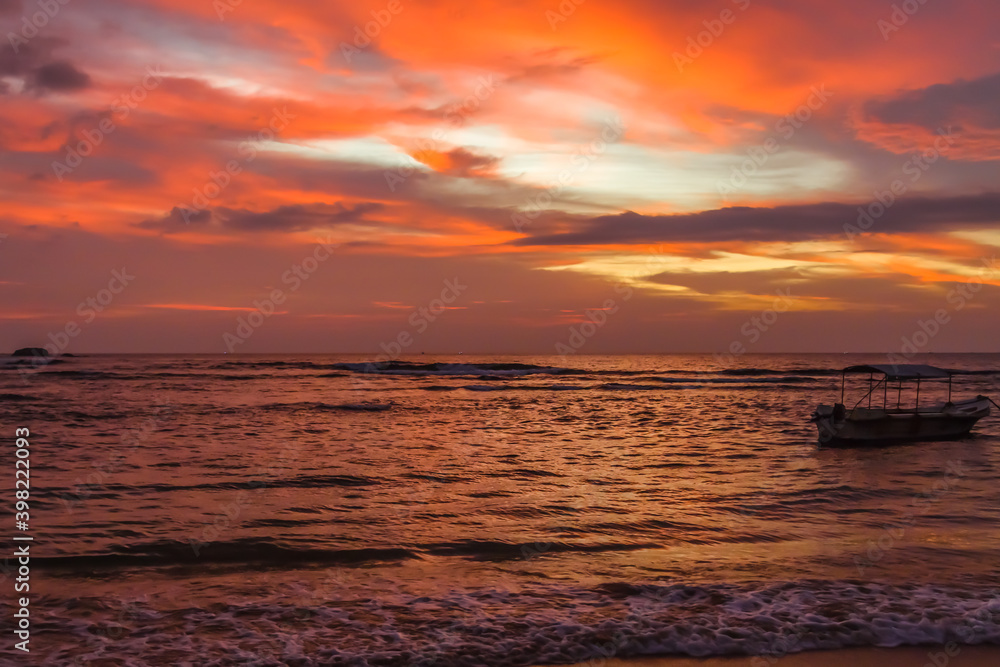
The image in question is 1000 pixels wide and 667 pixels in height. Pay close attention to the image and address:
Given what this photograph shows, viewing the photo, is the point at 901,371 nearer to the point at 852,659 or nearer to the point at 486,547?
the point at 486,547

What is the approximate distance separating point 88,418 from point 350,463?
17.6 meters

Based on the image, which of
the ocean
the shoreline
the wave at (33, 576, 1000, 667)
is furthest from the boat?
the shoreline

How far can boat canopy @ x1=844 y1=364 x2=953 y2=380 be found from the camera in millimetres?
25500

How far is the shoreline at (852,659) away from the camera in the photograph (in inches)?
304

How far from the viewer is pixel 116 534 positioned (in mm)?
12398

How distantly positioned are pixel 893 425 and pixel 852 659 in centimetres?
2455

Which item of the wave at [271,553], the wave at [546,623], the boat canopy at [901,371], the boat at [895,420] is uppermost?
the boat canopy at [901,371]

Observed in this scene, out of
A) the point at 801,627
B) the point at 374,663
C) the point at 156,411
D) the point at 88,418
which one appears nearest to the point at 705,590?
the point at 801,627

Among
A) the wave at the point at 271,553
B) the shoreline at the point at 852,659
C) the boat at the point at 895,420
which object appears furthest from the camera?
the boat at the point at 895,420

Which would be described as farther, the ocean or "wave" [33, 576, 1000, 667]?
the ocean

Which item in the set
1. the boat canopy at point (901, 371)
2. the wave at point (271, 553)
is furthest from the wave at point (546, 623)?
the boat canopy at point (901, 371)

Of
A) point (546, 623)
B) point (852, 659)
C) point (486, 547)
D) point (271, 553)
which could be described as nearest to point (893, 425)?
point (486, 547)

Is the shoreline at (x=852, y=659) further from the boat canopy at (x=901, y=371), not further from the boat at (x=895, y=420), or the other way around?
the boat at (x=895, y=420)

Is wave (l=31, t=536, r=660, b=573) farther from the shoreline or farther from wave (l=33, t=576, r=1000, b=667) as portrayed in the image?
the shoreline
